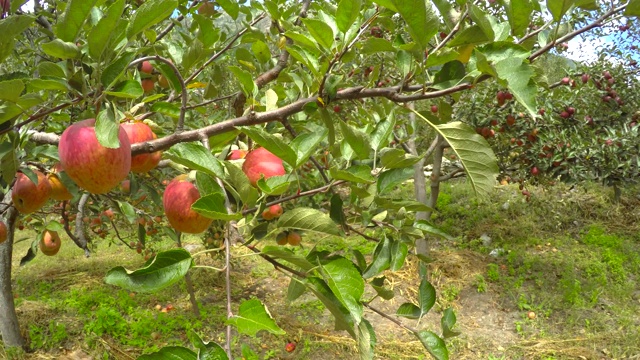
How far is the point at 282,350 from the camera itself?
3.05 m

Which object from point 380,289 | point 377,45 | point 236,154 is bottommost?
point 380,289

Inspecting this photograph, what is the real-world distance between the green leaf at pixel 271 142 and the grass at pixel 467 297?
5.33 ft

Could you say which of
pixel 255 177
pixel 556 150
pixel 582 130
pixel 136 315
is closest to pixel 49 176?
pixel 255 177

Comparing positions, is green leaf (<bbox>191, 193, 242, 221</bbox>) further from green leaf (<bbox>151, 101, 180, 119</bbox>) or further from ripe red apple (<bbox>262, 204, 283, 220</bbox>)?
green leaf (<bbox>151, 101, 180, 119</bbox>)

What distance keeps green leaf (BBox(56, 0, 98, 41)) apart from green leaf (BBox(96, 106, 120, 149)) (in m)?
0.12

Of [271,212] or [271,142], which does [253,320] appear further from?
[271,212]

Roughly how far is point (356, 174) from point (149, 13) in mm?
395

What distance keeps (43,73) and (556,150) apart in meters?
3.55

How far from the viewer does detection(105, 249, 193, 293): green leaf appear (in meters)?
0.55

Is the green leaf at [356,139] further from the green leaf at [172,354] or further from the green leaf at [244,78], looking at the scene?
the green leaf at [172,354]

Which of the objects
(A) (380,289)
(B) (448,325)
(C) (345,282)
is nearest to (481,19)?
(C) (345,282)

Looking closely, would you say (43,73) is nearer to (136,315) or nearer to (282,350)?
(282,350)

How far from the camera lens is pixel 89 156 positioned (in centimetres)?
81

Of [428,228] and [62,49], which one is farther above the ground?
[62,49]
